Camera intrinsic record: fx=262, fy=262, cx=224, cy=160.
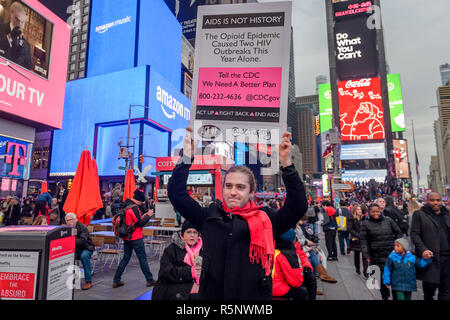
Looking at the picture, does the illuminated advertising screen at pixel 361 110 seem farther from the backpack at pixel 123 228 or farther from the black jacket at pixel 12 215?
the backpack at pixel 123 228

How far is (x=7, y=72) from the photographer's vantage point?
62.4ft

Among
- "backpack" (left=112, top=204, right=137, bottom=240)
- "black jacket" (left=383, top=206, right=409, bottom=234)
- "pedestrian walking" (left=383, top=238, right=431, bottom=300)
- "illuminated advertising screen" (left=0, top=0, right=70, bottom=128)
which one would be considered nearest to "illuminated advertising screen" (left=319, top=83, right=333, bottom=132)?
"illuminated advertising screen" (left=0, top=0, right=70, bottom=128)

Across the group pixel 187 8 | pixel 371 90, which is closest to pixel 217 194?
pixel 371 90

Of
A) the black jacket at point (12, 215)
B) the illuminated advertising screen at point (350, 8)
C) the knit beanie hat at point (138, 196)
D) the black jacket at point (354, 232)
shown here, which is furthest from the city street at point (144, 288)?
the illuminated advertising screen at point (350, 8)

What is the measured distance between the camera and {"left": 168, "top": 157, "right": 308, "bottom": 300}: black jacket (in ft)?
6.00

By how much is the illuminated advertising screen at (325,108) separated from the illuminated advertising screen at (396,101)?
12.6 meters

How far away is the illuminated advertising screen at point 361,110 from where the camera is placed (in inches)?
1991

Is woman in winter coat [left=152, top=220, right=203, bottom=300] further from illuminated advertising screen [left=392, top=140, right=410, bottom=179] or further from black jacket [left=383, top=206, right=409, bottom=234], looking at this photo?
illuminated advertising screen [left=392, top=140, right=410, bottom=179]

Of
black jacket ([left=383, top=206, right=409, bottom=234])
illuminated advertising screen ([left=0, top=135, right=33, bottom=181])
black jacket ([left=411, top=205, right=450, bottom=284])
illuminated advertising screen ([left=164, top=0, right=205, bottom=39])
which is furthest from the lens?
illuminated advertising screen ([left=164, top=0, right=205, bottom=39])

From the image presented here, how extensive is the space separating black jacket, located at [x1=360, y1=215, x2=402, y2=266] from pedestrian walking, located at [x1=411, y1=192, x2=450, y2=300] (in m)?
0.77

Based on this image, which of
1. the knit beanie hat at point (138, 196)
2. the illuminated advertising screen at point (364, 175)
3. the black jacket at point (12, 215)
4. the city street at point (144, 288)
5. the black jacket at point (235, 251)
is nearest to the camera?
the black jacket at point (235, 251)

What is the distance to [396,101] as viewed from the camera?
5825 cm

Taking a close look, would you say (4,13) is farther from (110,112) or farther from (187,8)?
(187,8)

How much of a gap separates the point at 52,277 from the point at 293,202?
2.47 m
